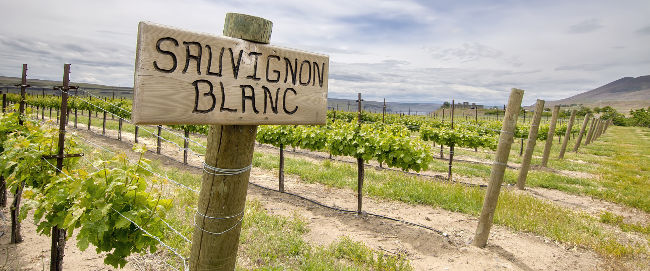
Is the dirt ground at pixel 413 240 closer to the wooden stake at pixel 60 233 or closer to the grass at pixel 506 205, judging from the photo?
the grass at pixel 506 205

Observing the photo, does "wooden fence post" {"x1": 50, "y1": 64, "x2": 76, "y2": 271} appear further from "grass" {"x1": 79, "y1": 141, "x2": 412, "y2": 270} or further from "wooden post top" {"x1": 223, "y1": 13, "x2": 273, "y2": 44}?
"wooden post top" {"x1": 223, "y1": 13, "x2": 273, "y2": 44}

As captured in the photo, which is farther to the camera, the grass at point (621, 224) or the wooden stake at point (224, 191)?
the grass at point (621, 224)

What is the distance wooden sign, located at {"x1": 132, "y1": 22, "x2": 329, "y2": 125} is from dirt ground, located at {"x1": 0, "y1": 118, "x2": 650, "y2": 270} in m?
3.70

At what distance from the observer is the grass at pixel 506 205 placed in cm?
594

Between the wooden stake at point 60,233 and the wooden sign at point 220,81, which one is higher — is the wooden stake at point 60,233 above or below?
below

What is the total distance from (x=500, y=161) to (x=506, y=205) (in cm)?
260

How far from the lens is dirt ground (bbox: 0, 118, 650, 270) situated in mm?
4645

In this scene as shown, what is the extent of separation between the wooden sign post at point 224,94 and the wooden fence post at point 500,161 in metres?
4.23

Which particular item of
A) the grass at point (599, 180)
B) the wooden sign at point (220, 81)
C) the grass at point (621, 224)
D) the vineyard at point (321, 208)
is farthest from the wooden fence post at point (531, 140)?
the wooden sign at point (220, 81)

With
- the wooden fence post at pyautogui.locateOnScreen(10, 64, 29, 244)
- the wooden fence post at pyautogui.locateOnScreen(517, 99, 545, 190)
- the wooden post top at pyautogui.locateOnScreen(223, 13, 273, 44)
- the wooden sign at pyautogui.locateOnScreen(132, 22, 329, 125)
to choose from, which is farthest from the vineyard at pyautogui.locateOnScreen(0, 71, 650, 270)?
the wooden post top at pyautogui.locateOnScreen(223, 13, 273, 44)

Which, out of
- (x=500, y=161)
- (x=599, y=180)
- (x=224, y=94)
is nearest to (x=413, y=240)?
(x=500, y=161)

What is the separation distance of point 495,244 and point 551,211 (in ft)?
Result: 7.69

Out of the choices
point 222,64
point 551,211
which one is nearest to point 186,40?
point 222,64

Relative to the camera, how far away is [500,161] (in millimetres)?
5316
